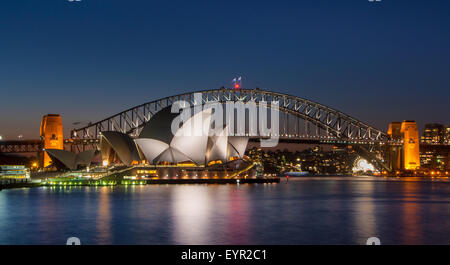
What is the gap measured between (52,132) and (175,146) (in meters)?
34.8

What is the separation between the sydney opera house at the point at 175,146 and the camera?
6988 cm

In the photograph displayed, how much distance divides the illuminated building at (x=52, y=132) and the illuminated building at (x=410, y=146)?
66.0 metres

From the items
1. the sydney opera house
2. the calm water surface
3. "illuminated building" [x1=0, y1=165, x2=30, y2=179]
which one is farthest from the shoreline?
the calm water surface

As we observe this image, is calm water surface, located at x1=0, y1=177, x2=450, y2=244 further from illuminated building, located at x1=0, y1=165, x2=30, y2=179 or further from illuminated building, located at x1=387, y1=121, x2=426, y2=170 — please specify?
illuminated building, located at x1=387, y1=121, x2=426, y2=170

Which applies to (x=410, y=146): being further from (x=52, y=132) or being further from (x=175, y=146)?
(x=52, y=132)

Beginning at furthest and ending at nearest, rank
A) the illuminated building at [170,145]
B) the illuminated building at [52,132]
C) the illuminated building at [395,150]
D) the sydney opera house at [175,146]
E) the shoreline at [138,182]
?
the illuminated building at [395,150] → the illuminated building at [52,132] → the illuminated building at [170,145] → the sydney opera house at [175,146] → the shoreline at [138,182]

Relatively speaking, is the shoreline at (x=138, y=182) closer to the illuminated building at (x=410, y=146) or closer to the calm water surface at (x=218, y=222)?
the calm water surface at (x=218, y=222)

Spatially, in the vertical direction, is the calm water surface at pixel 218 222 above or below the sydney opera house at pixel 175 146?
below

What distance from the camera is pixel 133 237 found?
72.9 ft

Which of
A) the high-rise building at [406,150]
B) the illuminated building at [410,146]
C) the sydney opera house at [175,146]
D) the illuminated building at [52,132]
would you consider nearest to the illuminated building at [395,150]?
the high-rise building at [406,150]

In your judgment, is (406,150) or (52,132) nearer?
(52,132)

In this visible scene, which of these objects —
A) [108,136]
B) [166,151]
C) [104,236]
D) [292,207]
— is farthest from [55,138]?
[104,236]

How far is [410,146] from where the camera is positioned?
101438 millimetres

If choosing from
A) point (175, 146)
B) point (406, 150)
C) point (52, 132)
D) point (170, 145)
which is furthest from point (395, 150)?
point (52, 132)
